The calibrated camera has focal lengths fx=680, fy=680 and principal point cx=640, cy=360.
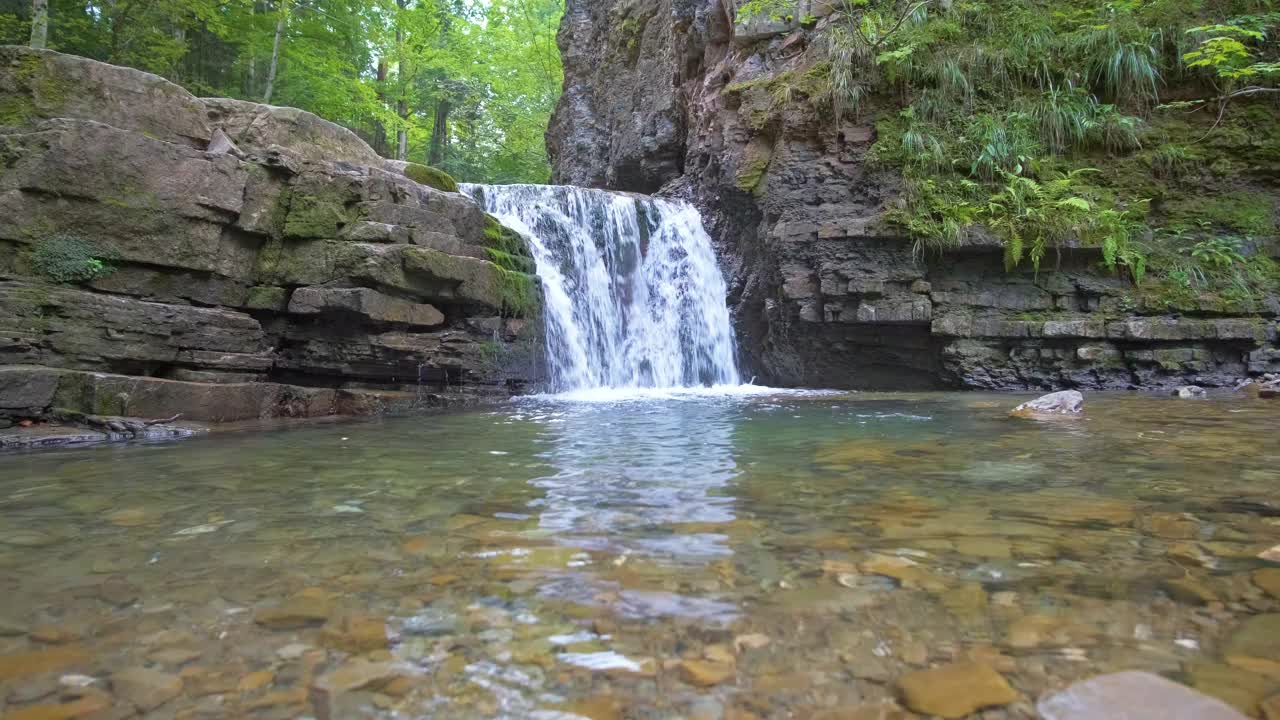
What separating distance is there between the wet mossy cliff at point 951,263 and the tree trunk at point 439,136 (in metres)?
16.7

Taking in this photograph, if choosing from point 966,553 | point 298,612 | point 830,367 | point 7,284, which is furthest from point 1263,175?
point 7,284

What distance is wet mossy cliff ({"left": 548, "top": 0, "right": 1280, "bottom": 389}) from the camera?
350 inches

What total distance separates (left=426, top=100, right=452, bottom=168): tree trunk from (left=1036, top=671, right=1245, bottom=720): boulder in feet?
87.2

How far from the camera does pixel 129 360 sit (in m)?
6.40

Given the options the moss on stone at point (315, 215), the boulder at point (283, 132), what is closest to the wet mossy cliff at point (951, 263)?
the boulder at point (283, 132)

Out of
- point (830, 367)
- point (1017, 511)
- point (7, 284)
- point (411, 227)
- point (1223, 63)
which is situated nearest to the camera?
point (1017, 511)

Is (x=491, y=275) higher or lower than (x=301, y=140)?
lower

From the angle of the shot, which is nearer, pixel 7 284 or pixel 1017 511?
pixel 1017 511

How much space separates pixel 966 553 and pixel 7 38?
1589 cm

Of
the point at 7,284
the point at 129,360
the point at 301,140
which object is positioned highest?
the point at 301,140

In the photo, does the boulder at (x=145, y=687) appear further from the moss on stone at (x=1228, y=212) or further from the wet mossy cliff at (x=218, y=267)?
the moss on stone at (x=1228, y=212)

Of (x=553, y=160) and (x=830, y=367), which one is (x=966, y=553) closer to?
(x=830, y=367)

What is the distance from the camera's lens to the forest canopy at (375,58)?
12.4 meters

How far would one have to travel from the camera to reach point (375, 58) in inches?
854
